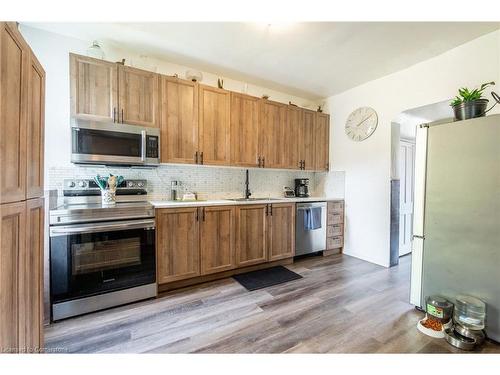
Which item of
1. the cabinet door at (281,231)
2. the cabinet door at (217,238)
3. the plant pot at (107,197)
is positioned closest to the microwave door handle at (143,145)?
the plant pot at (107,197)

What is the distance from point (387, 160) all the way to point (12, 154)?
362 cm

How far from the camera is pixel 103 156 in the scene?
2115mm

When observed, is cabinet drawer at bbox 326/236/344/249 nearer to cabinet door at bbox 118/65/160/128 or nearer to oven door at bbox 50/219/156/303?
oven door at bbox 50/219/156/303

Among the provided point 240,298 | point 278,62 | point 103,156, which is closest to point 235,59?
point 278,62

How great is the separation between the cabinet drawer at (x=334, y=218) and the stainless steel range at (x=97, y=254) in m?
2.59

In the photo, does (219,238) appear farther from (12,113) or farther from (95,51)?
(95,51)

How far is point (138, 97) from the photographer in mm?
2297

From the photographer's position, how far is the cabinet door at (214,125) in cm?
264

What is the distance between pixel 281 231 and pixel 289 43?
2.27 m

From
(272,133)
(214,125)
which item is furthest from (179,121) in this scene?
(272,133)

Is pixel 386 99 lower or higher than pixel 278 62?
lower

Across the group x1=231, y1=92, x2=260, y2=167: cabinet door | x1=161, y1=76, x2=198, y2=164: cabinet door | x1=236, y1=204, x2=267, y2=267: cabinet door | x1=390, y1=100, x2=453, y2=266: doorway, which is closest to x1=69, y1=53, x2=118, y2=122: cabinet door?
x1=161, y1=76, x2=198, y2=164: cabinet door

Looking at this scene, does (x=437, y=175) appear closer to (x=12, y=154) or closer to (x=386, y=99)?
(x=386, y=99)

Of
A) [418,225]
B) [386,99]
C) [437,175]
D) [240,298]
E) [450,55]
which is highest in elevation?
[450,55]
